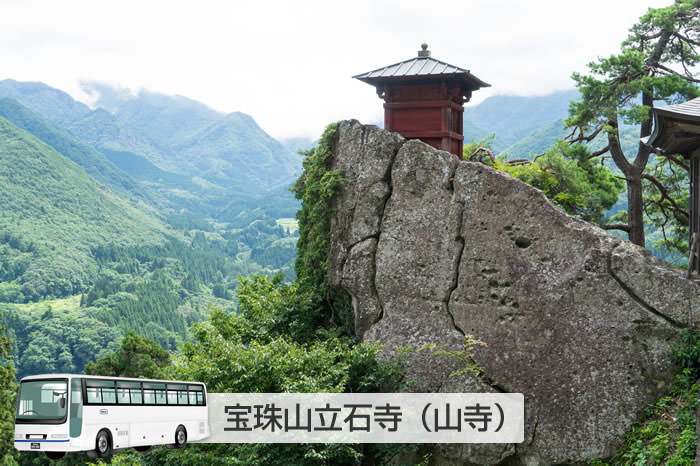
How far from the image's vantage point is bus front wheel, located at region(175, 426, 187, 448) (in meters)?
11.4

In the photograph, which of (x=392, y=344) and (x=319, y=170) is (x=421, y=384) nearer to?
(x=392, y=344)

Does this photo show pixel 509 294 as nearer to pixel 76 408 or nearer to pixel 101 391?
pixel 101 391

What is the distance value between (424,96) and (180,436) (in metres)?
12.5

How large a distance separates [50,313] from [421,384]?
134685mm

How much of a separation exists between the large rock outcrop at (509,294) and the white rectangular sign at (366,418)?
0.36 m

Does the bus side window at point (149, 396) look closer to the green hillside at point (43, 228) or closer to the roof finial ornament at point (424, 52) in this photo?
the roof finial ornament at point (424, 52)

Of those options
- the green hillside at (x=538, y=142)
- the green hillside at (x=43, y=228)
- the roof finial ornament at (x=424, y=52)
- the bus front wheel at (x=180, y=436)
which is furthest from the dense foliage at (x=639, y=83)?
the green hillside at (x=43, y=228)

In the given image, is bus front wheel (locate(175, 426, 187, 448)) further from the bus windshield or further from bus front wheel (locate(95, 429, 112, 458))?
the bus windshield

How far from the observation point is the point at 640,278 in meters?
16.0

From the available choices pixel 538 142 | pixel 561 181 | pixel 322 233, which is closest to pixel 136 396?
pixel 322 233

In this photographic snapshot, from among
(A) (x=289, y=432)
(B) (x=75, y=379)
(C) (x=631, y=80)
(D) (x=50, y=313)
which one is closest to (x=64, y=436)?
(B) (x=75, y=379)

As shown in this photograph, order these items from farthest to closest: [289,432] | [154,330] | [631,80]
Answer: [154,330] < [631,80] < [289,432]

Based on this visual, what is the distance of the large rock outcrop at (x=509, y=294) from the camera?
15992 mm

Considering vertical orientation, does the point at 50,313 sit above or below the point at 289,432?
below
